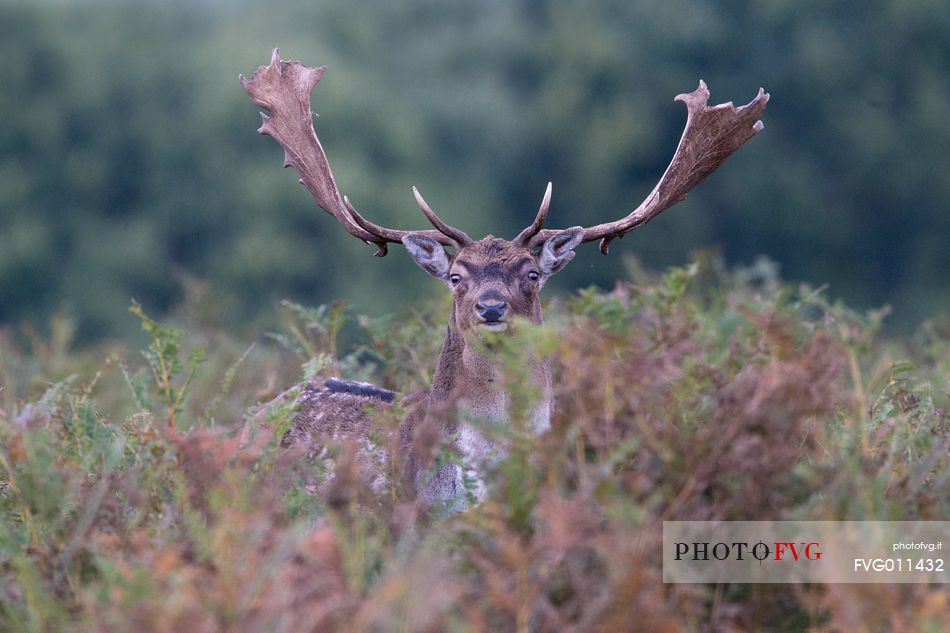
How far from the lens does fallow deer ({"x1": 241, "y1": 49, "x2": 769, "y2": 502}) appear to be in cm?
717

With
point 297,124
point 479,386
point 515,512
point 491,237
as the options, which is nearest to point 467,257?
point 491,237

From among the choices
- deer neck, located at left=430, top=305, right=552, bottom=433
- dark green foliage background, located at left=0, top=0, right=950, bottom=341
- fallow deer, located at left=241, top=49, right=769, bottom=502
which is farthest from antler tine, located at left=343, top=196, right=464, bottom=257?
dark green foliage background, located at left=0, top=0, right=950, bottom=341

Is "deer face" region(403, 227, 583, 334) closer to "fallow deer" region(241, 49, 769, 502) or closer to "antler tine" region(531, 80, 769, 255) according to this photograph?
"fallow deer" region(241, 49, 769, 502)

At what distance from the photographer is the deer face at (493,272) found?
283 inches

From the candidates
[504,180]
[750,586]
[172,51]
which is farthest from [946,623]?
[172,51]

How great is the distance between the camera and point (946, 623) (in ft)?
14.5

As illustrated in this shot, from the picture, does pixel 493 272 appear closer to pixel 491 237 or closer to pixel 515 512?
pixel 491 237

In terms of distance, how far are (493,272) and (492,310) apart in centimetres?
42

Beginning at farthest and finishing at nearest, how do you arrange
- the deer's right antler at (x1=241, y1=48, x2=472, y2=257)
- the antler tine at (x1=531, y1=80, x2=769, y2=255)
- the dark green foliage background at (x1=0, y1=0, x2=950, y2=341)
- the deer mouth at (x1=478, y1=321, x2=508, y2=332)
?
the dark green foliage background at (x1=0, y1=0, x2=950, y2=341)
the deer's right antler at (x1=241, y1=48, x2=472, y2=257)
the antler tine at (x1=531, y1=80, x2=769, y2=255)
the deer mouth at (x1=478, y1=321, x2=508, y2=332)

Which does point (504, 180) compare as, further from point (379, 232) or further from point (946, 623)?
point (946, 623)

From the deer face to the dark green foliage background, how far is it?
23505 millimetres

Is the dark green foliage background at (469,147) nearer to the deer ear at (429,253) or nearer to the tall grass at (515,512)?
the deer ear at (429,253)

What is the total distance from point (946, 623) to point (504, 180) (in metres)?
35.6

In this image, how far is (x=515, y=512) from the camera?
4898 mm
